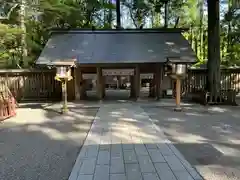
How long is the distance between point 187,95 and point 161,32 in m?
3.76

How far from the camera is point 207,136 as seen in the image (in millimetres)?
5590

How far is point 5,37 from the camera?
9.99 meters

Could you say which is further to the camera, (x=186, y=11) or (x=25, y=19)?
(x=186, y=11)

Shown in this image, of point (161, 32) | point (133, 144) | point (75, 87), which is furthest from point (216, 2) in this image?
point (133, 144)

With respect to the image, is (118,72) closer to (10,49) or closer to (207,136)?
(207,136)

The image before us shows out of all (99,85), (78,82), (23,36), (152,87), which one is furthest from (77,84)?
(23,36)

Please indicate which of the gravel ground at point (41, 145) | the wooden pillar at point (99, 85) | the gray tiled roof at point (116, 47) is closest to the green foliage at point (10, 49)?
the gray tiled roof at point (116, 47)

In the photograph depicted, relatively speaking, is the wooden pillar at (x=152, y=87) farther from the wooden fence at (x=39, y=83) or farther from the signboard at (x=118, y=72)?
the wooden fence at (x=39, y=83)

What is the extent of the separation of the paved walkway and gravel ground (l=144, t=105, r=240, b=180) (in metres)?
0.24

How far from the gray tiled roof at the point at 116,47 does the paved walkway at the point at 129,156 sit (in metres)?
5.30

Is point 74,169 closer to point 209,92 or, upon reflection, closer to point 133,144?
point 133,144

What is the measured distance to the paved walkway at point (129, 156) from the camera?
11.4 ft

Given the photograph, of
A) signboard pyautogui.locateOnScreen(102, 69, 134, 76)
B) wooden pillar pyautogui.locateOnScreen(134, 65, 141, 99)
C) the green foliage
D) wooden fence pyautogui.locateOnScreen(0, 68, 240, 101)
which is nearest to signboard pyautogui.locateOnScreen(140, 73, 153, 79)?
wooden pillar pyautogui.locateOnScreen(134, 65, 141, 99)

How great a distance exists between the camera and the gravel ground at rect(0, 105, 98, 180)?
12.3ft
